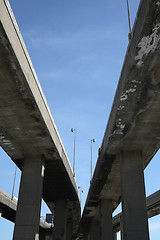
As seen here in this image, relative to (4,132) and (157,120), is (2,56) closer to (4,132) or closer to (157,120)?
(4,132)

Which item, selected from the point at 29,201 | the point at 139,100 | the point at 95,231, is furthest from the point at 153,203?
the point at 139,100

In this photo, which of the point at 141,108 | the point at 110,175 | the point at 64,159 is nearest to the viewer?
the point at 141,108

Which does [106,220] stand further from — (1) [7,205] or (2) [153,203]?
(1) [7,205]

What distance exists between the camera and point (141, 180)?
1895cm

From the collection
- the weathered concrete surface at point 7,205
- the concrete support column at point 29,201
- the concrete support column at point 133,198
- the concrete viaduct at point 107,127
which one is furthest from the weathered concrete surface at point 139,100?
the weathered concrete surface at point 7,205

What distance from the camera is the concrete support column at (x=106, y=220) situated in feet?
107

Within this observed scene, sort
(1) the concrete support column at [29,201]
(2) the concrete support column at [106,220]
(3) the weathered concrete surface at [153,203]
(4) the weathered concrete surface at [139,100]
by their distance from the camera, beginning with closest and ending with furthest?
(4) the weathered concrete surface at [139,100], (1) the concrete support column at [29,201], (2) the concrete support column at [106,220], (3) the weathered concrete surface at [153,203]

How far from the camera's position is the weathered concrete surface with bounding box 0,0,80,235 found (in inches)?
425

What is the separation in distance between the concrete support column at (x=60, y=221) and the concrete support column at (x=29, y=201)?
15.0m

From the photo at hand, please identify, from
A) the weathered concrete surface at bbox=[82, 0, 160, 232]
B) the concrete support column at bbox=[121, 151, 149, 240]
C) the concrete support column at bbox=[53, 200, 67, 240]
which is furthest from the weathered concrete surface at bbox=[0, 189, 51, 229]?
the concrete support column at bbox=[121, 151, 149, 240]

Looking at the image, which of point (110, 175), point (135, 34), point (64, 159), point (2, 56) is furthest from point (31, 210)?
point (135, 34)

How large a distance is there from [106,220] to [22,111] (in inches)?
893

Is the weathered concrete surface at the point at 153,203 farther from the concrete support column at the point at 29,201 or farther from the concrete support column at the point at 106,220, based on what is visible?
the concrete support column at the point at 29,201

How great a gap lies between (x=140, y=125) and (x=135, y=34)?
22.2ft
